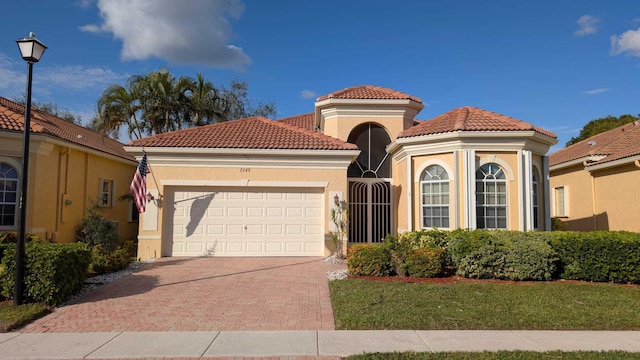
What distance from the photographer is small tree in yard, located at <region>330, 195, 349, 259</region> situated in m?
13.1

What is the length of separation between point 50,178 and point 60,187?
0.50 meters

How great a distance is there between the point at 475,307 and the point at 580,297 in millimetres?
2606

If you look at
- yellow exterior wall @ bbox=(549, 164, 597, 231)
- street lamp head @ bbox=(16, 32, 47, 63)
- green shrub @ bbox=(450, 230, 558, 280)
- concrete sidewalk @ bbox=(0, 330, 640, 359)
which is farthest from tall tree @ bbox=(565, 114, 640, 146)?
street lamp head @ bbox=(16, 32, 47, 63)

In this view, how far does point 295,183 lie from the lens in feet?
43.8

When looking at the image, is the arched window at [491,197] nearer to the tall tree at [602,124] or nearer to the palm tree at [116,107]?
the palm tree at [116,107]

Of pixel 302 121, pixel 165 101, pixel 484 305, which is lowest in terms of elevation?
pixel 484 305

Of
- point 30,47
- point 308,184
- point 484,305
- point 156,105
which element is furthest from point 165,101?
point 484,305

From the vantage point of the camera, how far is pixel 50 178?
13.2 m

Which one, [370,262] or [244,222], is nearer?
[370,262]

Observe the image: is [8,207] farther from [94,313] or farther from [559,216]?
[559,216]

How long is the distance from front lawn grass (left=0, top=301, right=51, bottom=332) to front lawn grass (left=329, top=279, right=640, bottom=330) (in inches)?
203

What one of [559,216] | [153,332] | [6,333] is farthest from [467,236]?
[559,216]

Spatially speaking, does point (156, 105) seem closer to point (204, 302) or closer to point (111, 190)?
point (111, 190)

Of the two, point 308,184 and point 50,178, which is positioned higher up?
point 50,178
